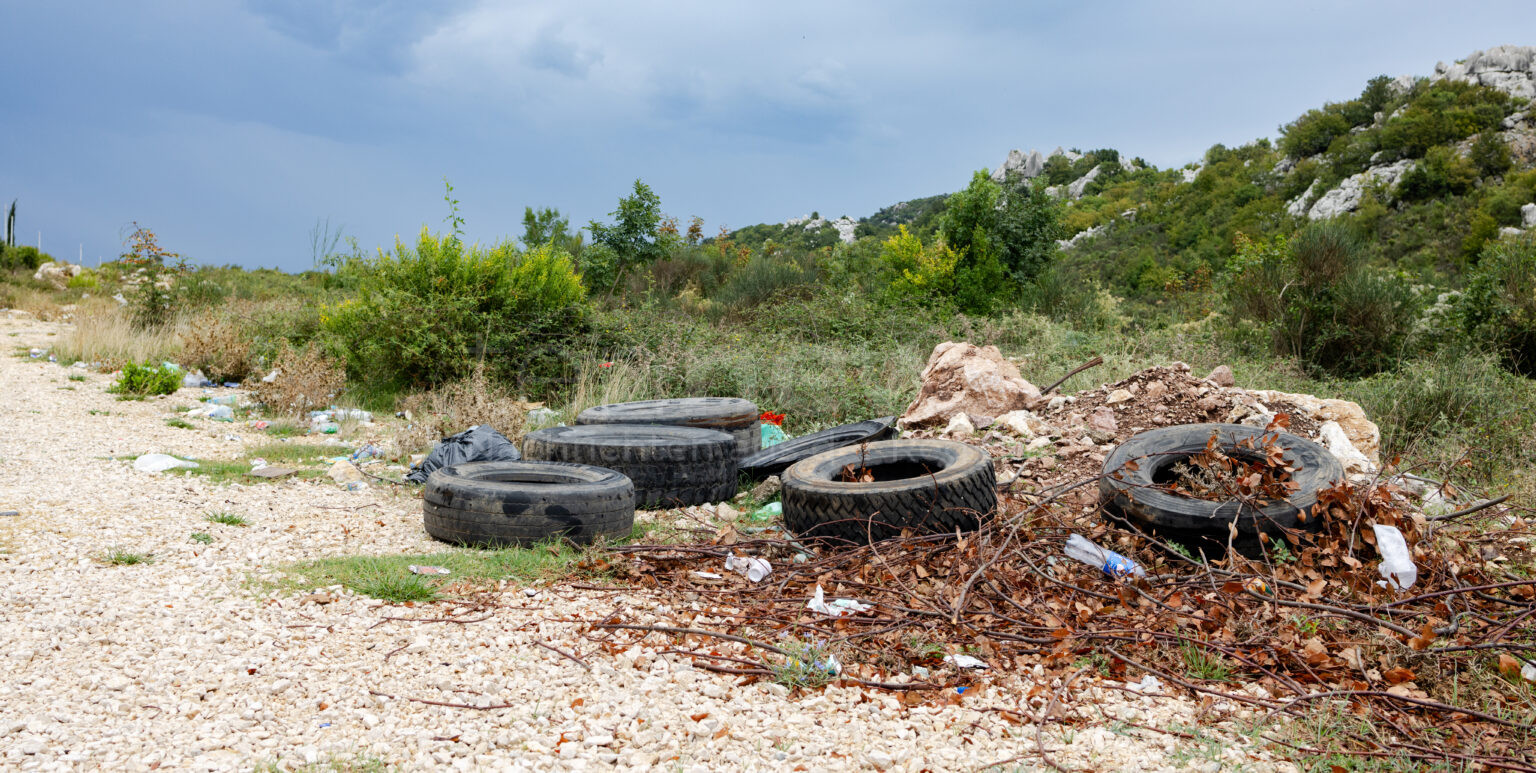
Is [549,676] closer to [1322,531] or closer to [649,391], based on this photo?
[1322,531]

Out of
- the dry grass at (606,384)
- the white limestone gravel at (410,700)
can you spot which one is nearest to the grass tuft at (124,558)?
the white limestone gravel at (410,700)

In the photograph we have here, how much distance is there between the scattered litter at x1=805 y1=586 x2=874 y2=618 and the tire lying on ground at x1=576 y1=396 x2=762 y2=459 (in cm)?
348

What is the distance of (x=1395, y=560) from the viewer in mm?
4012

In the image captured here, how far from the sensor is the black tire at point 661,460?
6355 mm

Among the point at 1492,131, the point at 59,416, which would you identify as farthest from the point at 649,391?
the point at 1492,131

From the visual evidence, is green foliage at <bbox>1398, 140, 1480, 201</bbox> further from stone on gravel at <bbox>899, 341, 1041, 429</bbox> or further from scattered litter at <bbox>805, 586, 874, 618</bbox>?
scattered litter at <bbox>805, 586, 874, 618</bbox>

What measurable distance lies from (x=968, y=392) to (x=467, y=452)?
471cm

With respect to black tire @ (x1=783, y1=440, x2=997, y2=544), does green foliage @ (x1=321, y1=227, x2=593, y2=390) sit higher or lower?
higher

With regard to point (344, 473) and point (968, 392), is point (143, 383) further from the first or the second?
point (968, 392)

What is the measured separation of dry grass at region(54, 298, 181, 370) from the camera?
1354 cm

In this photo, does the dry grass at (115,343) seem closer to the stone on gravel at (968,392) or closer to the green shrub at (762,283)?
the green shrub at (762,283)

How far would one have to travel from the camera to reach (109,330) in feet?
47.7

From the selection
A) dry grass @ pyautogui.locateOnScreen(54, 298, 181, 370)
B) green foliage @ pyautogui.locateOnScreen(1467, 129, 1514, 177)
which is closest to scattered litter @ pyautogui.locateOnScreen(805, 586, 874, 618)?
dry grass @ pyautogui.locateOnScreen(54, 298, 181, 370)

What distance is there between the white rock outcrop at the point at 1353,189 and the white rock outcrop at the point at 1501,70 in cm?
903
